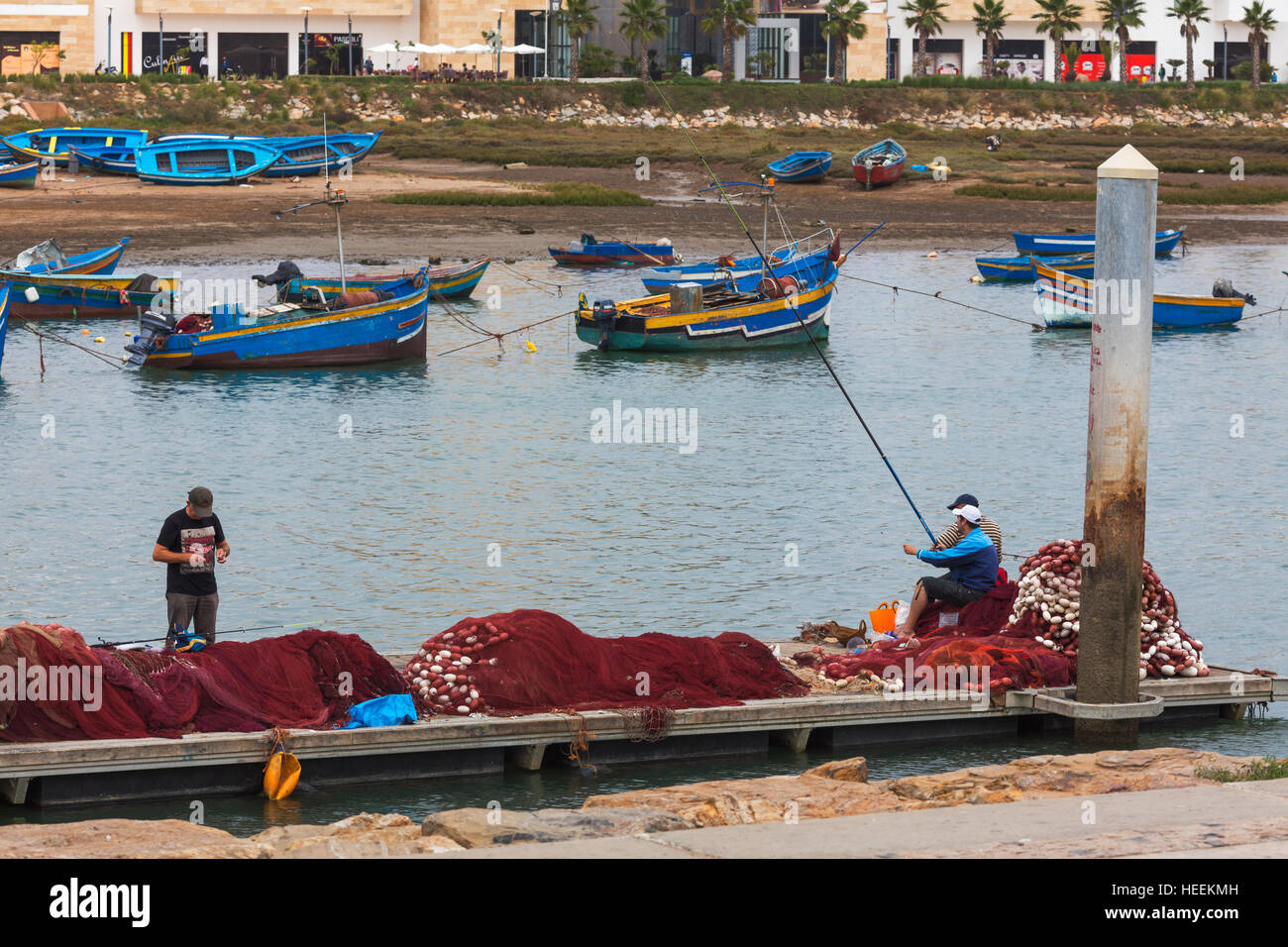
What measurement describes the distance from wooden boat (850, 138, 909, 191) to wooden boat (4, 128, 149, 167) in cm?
2643

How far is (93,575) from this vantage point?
2127 cm

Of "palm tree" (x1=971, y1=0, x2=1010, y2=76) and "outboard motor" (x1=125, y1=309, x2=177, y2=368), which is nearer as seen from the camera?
"outboard motor" (x1=125, y1=309, x2=177, y2=368)

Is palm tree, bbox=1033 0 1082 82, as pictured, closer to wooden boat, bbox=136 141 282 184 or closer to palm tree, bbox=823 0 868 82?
palm tree, bbox=823 0 868 82

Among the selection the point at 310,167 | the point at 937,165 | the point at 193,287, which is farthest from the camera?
the point at 937,165

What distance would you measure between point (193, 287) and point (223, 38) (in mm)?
57364

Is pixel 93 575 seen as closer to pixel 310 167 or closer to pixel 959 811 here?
pixel 959 811

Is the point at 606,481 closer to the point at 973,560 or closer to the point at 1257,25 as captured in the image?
the point at 973,560

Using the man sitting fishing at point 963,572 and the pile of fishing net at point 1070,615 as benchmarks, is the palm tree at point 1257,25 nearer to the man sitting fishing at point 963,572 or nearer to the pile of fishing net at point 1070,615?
the man sitting fishing at point 963,572

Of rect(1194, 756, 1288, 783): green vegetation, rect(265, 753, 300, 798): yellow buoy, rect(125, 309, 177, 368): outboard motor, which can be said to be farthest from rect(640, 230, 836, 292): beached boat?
rect(1194, 756, 1288, 783): green vegetation

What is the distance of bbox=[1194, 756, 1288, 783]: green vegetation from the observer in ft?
35.0

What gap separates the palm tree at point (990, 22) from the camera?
→ 103938 millimetres

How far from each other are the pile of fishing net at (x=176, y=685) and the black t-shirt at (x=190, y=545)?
1.21m

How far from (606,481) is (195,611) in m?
13.9

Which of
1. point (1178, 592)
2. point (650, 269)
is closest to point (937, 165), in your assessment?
point (650, 269)
